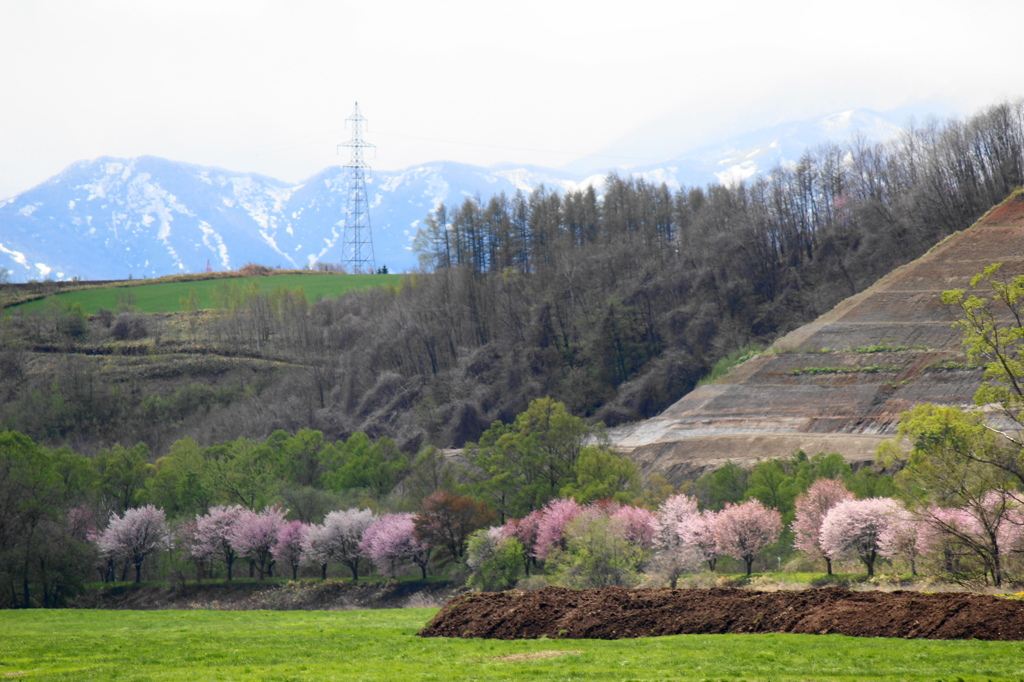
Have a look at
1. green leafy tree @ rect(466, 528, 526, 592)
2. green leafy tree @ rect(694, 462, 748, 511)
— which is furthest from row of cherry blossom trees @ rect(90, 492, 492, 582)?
green leafy tree @ rect(694, 462, 748, 511)

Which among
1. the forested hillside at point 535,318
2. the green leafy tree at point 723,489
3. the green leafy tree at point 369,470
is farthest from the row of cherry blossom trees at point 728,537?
the forested hillside at point 535,318

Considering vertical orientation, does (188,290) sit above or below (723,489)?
above

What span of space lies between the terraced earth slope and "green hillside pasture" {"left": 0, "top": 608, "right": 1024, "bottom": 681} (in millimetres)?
39918

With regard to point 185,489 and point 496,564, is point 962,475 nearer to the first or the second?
point 496,564

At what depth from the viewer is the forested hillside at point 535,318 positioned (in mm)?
91500

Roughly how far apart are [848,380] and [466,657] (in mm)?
53394

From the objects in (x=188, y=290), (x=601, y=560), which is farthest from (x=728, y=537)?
(x=188, y=290)

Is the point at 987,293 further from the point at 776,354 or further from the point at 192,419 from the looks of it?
the point at 192,419

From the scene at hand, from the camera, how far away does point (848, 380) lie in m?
64.9

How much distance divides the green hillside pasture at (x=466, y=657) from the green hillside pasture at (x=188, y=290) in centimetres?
12326

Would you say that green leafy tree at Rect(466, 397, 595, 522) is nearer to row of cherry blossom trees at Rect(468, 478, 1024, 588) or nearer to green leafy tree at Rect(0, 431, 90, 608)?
row of cherry blossom trees at Rect(468, 478, 1024, 588)

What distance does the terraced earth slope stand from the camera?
2371 inches

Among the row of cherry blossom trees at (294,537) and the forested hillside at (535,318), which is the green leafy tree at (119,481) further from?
the forested hillside at (535,318)

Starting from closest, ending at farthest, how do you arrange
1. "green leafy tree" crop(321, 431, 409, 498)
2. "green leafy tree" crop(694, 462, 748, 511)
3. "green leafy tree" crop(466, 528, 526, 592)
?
1. "green leafy tree" crop(466, 528, 526, 592)
2. "green leafy tree" crop(694, 462, 748, 511)
3. "green leafy tree" crop(321, 431, 409, 498)
